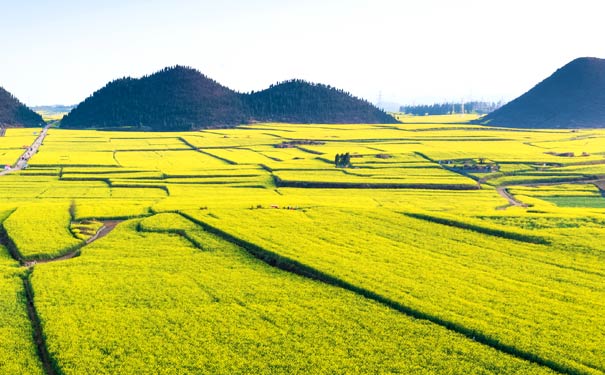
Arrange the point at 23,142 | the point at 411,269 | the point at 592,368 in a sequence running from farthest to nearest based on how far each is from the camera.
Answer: the point at 23,142 → the point at 411,269 → the point at 592,368

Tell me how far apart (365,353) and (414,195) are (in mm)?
46389

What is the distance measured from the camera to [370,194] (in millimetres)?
70125

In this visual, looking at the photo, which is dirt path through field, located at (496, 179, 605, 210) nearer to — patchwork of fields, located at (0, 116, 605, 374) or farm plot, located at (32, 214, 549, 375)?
patchwork of fields, located at (0, 116, 605, 374)

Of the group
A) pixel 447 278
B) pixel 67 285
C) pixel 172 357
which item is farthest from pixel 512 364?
pixel 67 285

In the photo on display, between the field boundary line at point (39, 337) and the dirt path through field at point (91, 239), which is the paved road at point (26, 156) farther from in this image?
the field boundary line at point (39, 337)

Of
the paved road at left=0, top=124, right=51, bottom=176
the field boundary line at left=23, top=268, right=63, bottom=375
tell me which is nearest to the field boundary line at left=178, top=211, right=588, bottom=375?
the field boundary line at left=23, top=268, right=63, bottom=375

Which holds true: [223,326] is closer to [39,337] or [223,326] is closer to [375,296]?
[375,296]

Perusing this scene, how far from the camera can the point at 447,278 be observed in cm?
3369

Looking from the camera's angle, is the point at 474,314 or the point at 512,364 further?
the point at 474,314

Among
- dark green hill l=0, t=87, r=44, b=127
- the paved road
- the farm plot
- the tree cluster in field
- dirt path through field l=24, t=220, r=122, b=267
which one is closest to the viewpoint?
the farm plot

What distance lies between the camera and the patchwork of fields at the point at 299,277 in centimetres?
2459

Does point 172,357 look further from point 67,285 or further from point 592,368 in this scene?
point 592,368

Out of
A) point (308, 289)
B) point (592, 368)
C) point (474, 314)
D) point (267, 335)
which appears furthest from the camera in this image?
point (308, 289)

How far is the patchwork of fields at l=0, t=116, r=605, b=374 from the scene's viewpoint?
24.6 metres
